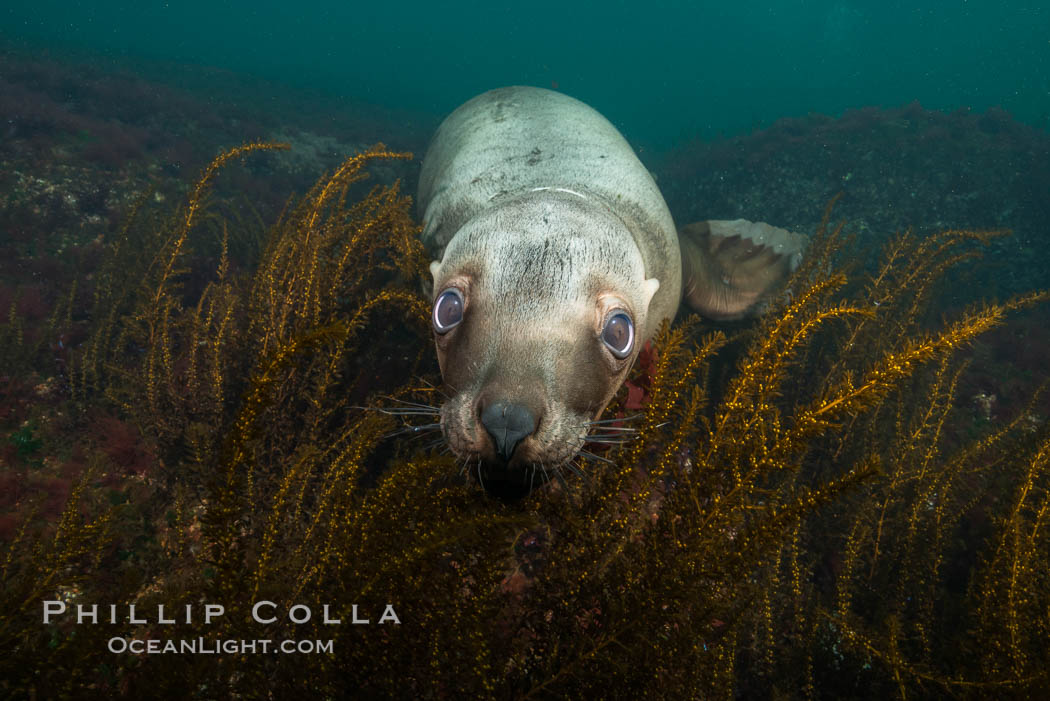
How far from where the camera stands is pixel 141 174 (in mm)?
9219

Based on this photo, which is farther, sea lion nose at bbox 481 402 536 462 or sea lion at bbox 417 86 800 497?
sea lion at bbox 417 86 800 497

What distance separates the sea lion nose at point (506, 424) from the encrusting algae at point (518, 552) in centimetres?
23

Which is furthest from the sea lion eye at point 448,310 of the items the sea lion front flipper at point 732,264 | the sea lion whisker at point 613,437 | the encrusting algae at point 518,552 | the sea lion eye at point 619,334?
the sea lion front flipper at point 732,264

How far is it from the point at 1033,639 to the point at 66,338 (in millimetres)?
7416

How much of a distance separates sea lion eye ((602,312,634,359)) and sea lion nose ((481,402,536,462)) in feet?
2.25

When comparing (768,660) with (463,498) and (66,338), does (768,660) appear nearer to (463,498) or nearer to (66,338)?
(463,498)

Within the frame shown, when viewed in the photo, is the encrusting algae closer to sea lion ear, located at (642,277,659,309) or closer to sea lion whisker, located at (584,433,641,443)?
sea lion whisker, located at (584,433,641,443)

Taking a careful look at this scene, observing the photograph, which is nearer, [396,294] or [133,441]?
[396,294]

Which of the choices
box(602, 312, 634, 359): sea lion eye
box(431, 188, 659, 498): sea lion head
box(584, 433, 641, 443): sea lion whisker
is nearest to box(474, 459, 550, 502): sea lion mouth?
box(431, 188, 659, 498): sea lion head

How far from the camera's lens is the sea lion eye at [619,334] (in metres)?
2.17

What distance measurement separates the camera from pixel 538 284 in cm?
211

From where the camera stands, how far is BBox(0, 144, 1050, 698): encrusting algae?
154 cm

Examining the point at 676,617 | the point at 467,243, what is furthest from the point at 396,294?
the point at 676,617

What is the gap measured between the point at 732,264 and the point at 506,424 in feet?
14.9
